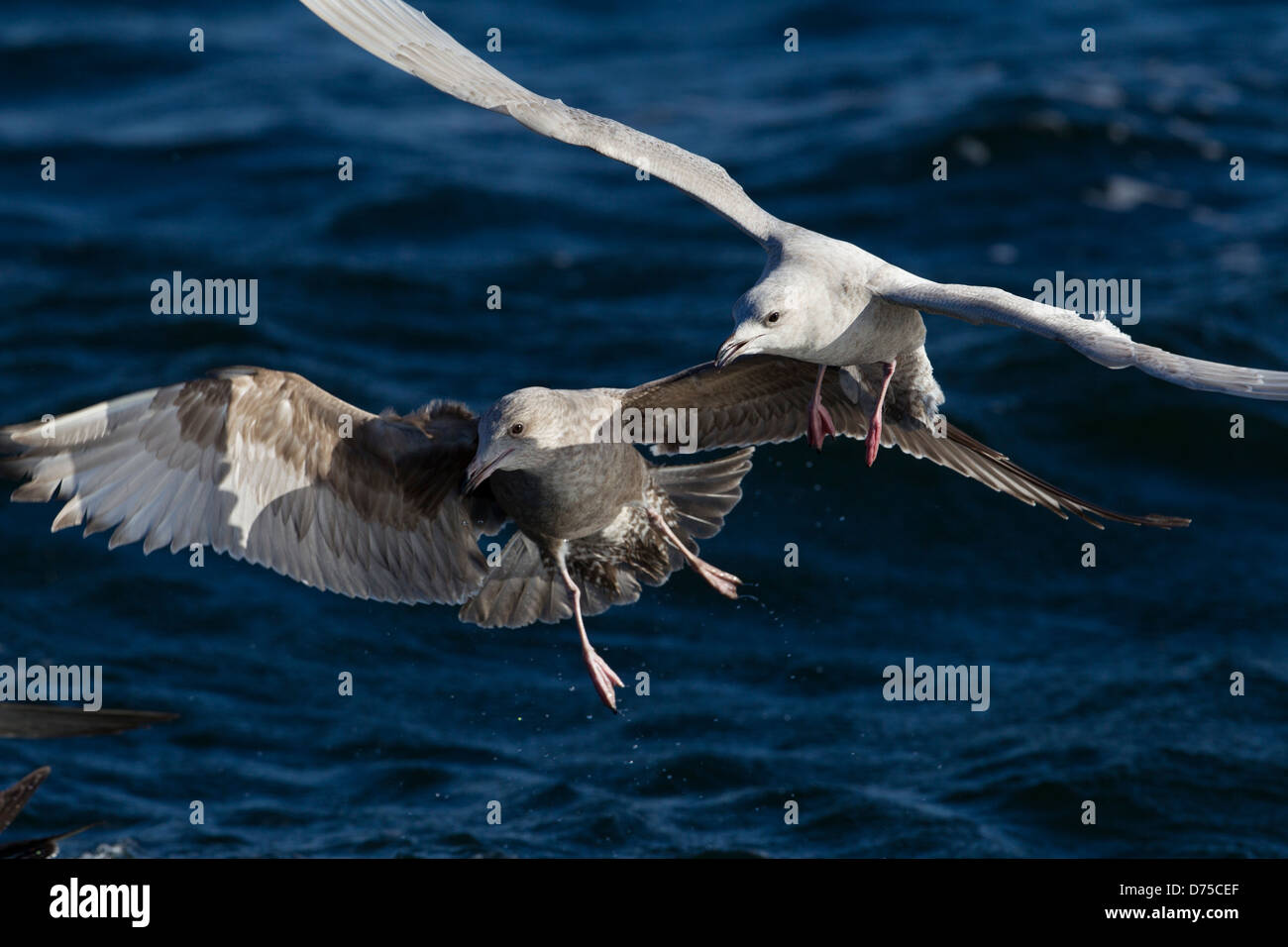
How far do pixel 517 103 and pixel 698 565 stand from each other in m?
2.19

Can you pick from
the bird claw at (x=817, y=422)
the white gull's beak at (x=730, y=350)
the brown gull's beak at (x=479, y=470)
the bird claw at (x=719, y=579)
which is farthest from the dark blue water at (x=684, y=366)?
the white gull's beak at (x=730, y=350)

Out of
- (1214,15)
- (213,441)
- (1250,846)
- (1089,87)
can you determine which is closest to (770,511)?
(1250,846)

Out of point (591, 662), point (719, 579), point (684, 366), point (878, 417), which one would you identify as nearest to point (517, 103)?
point (878, 417)

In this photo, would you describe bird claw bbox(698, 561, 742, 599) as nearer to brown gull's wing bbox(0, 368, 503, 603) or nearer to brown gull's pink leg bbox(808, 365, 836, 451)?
brown gull's pink leg bbox(808, 365, 836, 451)

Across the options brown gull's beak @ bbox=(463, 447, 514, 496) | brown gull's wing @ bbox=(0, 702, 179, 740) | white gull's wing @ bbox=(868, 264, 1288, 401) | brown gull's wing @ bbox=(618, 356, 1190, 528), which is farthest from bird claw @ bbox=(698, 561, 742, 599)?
brown gull's wing @ bbox=(0, 702, 179, 740)

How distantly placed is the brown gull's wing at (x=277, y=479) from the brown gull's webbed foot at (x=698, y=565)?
29.5 inches

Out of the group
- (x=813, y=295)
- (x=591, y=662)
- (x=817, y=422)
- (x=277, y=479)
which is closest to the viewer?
(x=813, y=295)

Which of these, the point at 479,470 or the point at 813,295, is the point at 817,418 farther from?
the point at 479,470

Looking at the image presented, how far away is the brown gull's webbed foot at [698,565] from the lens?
7.82 meters

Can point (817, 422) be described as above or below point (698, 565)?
above

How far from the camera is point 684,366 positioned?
13359 mm

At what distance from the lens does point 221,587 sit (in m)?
11.1

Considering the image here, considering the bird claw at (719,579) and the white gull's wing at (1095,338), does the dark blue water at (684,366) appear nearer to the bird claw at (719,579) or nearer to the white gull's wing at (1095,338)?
the bird claw at (719,579)
